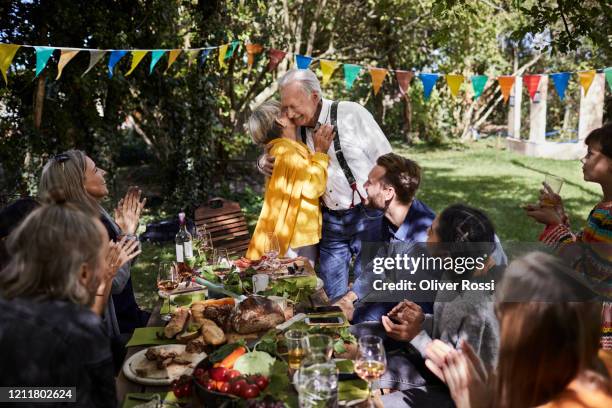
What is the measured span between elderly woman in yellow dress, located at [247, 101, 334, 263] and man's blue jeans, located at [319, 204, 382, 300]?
11cm

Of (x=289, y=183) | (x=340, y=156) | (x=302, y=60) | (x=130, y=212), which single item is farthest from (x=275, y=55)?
(x=130, y=212)

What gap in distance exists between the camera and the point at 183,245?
140 inches

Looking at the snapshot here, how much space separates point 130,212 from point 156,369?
5.44 ft

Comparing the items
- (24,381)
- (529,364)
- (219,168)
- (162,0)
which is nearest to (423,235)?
(529,364)

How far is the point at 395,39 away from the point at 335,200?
1295cm

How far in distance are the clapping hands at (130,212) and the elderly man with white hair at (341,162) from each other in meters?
0.97

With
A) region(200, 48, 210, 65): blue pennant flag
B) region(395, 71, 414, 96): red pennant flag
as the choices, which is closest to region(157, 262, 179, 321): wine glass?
region(395, 71, 414, 96): red pennant flag

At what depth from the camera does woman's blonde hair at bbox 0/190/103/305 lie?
5.60 ft

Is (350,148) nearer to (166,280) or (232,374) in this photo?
(166,280)

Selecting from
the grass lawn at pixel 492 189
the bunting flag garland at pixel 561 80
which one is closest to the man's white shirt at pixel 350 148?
the grass lawn at pixel 492 189

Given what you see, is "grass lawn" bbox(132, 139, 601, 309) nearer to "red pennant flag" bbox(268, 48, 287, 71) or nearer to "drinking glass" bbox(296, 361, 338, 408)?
"red pennant flag" bbox(268, 48, 287, 71)

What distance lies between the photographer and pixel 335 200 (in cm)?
395

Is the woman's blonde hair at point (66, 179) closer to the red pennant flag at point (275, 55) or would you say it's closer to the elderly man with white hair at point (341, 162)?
the elderly man with white hair at point (341, 162)

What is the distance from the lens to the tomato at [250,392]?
179cm
